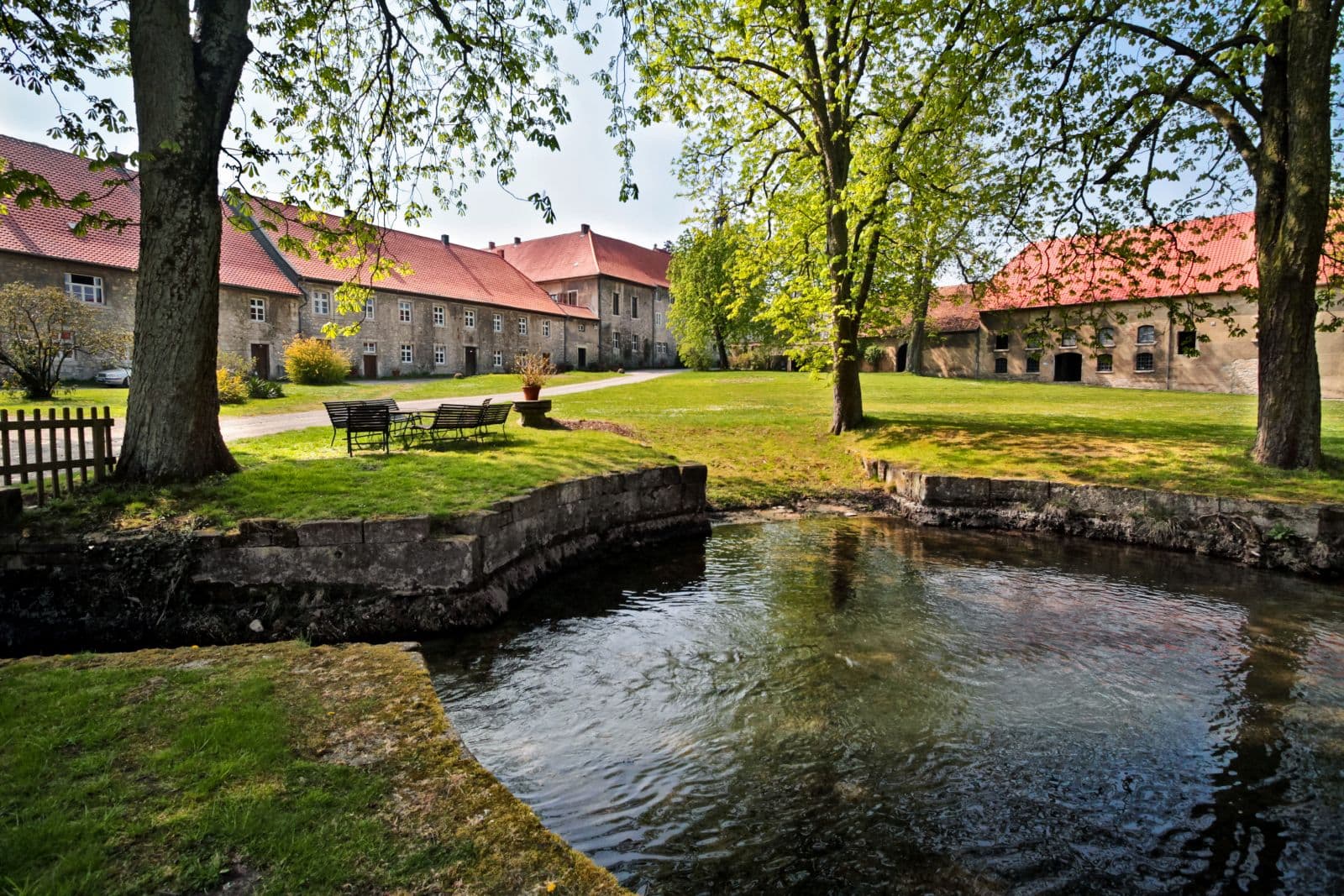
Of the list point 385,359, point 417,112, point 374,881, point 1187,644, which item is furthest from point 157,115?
point 385,359

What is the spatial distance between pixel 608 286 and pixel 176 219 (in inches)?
2051

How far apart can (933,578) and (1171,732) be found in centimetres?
403

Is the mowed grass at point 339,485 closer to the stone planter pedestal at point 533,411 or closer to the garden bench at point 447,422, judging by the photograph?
the garden bench at point 447,422

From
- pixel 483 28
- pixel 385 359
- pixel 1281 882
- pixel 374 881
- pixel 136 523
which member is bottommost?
pixel 1281 882

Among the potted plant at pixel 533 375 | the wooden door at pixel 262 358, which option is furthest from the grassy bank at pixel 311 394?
the potted plant at pixel 533 375

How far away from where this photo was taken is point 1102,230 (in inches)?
496

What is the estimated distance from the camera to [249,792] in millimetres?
3291

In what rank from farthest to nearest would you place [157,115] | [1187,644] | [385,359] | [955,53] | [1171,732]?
[385,359]
[955,53]
[157,115]
[1187,644]
[1171,732]

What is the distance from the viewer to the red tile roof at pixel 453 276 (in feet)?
128

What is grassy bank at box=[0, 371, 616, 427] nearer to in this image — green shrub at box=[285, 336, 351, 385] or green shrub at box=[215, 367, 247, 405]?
green shrub at box=[215, 367, 247, 405]

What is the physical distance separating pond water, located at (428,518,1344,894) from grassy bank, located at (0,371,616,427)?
1378cm

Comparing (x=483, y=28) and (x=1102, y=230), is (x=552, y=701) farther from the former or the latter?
(x=1102, y=230)

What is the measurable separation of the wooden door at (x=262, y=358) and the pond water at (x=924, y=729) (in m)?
32.9

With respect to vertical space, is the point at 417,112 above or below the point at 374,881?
above
